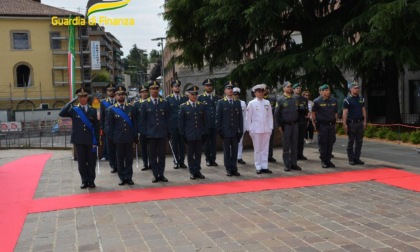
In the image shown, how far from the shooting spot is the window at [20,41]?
51534mm

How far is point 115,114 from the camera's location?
29.0 ft

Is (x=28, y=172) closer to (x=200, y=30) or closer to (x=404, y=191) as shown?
(x=404, y=191)

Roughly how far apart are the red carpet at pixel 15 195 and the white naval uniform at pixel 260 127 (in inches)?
181

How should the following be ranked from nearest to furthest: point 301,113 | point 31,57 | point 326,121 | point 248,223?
point 248,223 → point 326,121 → point 301,113 → point 31,57

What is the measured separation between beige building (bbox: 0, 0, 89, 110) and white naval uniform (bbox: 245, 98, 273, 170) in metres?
46.4

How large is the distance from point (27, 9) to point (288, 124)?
50.5 metres

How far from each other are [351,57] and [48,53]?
45.1 metres

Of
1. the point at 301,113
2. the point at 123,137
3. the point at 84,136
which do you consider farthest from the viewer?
the point at 301,113

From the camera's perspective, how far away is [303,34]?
19.2 metres

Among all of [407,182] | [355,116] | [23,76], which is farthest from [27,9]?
[407,182]

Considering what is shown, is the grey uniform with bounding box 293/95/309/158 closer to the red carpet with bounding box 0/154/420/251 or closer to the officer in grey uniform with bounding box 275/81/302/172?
the officer in grey uniform with bounding box 275/81/302/172

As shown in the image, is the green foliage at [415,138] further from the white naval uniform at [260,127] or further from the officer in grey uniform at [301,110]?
the white naval uniform at [260,127]

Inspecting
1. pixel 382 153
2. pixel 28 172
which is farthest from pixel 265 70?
pixel 28 172

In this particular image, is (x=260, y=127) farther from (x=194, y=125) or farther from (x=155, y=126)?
(x=155, y=126)
